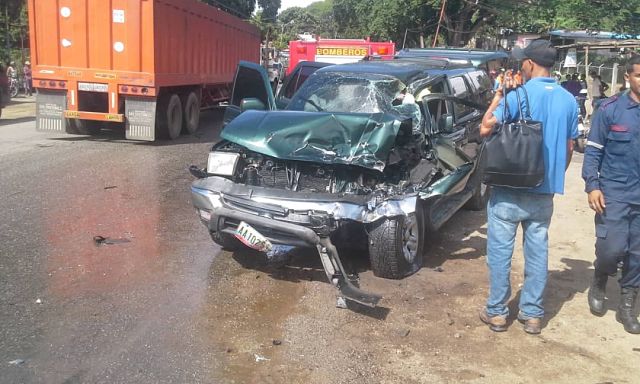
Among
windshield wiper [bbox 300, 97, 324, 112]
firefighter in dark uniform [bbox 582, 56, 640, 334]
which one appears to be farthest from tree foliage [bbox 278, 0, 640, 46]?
firefighter in dark uniform [bbox 582, 56, 640, 334]

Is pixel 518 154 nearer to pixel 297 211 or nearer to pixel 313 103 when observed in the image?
pixel 297 211

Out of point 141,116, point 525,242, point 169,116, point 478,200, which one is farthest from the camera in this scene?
point 169,116

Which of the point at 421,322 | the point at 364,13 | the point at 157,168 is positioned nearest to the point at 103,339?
the point at 421,322

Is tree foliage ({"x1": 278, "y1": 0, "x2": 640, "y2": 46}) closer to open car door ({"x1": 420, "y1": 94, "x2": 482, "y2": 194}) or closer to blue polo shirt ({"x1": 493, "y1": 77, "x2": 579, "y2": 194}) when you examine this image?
open car door ({"x1": 420, "y1": 94, "x2": 482, "y2": 194})

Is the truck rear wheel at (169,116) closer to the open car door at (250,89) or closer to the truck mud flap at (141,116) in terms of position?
the truck mud flap at (141,116)

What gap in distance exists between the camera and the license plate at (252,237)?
462 centimetres

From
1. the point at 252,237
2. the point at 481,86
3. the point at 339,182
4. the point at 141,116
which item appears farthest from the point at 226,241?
the point at 141,116

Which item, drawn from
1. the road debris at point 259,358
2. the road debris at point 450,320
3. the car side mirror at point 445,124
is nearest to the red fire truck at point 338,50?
the car side mirror at point 445,124

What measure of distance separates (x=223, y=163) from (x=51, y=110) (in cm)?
826

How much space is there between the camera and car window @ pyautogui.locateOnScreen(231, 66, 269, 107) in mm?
7227

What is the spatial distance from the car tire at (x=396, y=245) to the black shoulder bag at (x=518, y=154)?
1090mm

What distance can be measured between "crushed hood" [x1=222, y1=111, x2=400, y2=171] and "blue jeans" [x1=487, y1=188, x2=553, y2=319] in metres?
1.16

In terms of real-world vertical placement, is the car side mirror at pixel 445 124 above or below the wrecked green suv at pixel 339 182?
above

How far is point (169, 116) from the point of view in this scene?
12742mm
